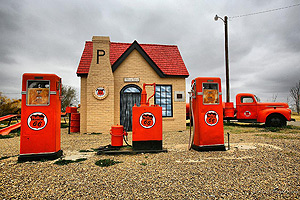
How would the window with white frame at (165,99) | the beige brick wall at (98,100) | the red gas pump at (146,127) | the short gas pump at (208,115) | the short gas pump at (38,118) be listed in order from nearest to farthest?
the short gas pump at (38,118), the red gas pump at (146,127), the short gas pump at (208,115), the beige brick wall at (98,100), the window with white frame at (165,99)

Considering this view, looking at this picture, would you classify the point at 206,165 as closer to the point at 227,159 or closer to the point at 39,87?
the point at 227,159

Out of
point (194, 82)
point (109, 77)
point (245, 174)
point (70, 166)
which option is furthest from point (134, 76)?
point (245, 174)

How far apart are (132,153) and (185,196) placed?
105 inches

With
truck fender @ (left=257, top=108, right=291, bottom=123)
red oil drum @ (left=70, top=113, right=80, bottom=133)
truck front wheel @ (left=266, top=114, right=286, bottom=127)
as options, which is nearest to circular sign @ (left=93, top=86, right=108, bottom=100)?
red oil drum @ (left=70, top=113, right=80, bottom=133)

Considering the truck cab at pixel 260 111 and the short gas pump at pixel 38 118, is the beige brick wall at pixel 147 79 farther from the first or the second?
the short gas pump at pixel 38 118

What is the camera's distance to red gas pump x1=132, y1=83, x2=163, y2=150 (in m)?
5.27

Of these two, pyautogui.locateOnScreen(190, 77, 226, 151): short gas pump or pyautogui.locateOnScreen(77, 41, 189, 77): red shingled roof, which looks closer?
pyautogui.locateOnScreen(190, 77, 226, 151): short gas pump

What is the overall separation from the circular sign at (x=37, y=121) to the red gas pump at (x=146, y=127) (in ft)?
7.67

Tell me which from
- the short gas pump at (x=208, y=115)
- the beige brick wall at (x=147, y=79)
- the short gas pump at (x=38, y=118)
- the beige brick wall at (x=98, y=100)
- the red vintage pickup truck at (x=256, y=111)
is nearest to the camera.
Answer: the short gas pump at (x=38, y=118)

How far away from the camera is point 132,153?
5172 mm

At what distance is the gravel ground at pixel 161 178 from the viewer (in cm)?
279

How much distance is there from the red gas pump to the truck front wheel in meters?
9.48

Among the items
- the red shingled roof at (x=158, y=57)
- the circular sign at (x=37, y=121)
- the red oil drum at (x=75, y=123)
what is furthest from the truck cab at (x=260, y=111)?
the circular sign at (x=37, y=121)

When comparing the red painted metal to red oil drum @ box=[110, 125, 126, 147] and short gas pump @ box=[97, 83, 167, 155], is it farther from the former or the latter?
red oil drum @ box=[110, 125, 126, 147]
